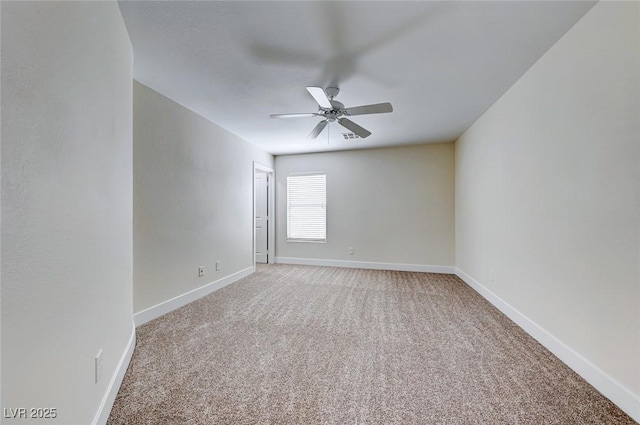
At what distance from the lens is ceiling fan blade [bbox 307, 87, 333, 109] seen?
7.57 feet

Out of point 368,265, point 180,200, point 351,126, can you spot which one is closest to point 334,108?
point 351,126

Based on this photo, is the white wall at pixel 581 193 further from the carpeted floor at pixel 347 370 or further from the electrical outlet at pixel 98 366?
the electrical outlet at pixel 98 366

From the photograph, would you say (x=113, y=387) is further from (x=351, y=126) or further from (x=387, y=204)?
(x=387, y=204)

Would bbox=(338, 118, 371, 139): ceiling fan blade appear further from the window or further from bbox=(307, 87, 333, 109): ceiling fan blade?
the window

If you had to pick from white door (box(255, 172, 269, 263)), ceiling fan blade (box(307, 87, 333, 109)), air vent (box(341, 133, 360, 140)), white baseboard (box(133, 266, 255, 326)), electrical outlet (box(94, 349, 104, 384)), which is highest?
air vent (box(341, 133, 360, 140))

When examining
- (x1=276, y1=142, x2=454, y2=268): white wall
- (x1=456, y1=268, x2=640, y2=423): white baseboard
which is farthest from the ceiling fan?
(x1=456, y1=268, x2=640, y2=423): white baseboard

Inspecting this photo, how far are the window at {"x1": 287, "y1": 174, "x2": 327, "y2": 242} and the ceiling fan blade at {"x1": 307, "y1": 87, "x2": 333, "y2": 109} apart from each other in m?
3.05

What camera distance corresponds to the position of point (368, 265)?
5.42 metres

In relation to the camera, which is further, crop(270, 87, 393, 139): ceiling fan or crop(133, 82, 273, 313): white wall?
crop(133, 82, 273, 313): white wall

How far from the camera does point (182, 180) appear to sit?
10.6ft

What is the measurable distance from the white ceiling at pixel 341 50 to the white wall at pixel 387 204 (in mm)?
1798

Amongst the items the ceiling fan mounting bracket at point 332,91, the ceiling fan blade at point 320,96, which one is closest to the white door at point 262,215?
the ceiling fan mounting bracket at point 332,91

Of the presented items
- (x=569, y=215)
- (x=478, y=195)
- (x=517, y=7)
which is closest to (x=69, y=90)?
(x=517, y=7)

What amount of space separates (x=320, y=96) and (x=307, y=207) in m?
3.55
